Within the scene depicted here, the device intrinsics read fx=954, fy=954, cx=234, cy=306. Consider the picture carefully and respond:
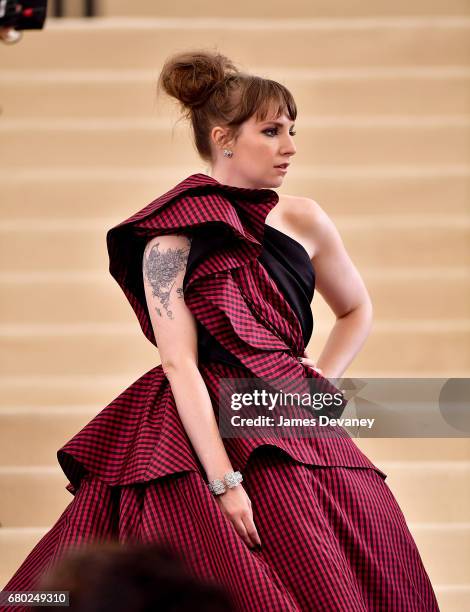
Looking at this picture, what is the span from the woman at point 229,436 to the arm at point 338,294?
100mm

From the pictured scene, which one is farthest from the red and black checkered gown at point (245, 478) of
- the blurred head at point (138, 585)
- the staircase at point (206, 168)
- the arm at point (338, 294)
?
the staircase at point (206, 168)

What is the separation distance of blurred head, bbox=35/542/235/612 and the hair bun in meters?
1.37

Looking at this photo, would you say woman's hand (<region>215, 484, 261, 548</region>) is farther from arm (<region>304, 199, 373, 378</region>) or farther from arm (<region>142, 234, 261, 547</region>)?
arm (<region>304, 199, 373, 378</region>)

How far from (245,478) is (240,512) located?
0.09 metres

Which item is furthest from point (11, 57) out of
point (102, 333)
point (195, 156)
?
point (102, 333)

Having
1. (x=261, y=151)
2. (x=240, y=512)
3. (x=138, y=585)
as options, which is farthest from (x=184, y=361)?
(x=138, y=585)

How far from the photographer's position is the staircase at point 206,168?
11.9 feet

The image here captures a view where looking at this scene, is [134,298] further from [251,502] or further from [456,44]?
[456,44]

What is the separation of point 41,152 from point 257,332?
223cm

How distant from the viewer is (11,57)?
12.4ft

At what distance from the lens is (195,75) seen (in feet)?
6.39
